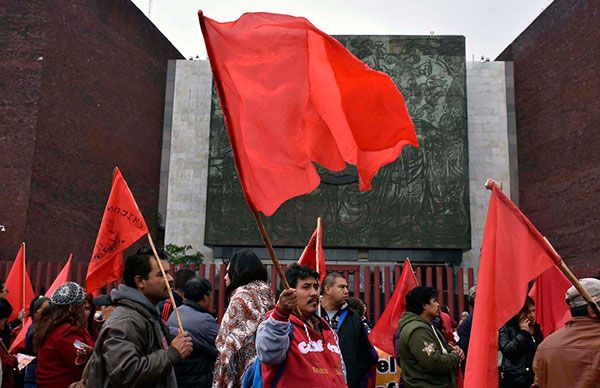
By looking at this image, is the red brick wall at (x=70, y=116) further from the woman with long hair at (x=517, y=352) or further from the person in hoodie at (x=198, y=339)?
the woman with long hair at (x=517, y=352)

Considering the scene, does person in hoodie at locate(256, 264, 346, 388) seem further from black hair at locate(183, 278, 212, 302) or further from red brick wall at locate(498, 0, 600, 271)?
red brick wall at locate(498, 0, 600, 271)

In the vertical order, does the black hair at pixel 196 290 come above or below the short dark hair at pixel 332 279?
below

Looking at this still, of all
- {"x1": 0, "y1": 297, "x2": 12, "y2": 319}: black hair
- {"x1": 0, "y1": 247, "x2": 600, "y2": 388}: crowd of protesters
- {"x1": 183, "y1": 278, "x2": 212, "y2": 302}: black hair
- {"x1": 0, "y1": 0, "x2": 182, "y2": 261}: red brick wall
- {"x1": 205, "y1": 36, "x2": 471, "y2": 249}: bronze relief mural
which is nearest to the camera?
{"x1": 0, "y1": 247, "x2": 600, "y2": 388}: crowd of protesters

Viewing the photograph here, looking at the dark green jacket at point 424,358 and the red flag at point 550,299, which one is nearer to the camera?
the dark green jacket at point 424,358

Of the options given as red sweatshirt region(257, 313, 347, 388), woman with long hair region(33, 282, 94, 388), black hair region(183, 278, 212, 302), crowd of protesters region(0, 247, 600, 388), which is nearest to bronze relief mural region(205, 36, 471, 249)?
crowd of protesters region(0, 247, 600, 388)

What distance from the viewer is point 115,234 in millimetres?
5406

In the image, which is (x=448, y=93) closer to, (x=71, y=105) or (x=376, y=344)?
(x=71, y=105)

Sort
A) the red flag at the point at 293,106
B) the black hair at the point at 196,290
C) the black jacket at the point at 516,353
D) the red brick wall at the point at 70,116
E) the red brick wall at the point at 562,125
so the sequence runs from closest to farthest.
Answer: the red flag at the point at 293,106 → the black hair at the point at 196,290 → the black jacket at the point at 516,353 → the red brick wall at the point at 70,116 → the red brick wall at the point at 562,125

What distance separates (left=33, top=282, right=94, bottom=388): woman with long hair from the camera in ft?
14.0

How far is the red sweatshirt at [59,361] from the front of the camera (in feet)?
14.1

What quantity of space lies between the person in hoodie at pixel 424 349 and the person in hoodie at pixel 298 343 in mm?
1414

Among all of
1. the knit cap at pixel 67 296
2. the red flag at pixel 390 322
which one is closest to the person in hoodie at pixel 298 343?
the knit cap at pixel 67 296

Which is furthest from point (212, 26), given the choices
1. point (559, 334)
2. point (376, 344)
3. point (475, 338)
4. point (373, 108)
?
point (376, 344)

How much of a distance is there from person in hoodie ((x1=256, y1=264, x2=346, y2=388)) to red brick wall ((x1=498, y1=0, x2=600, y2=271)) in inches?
688
